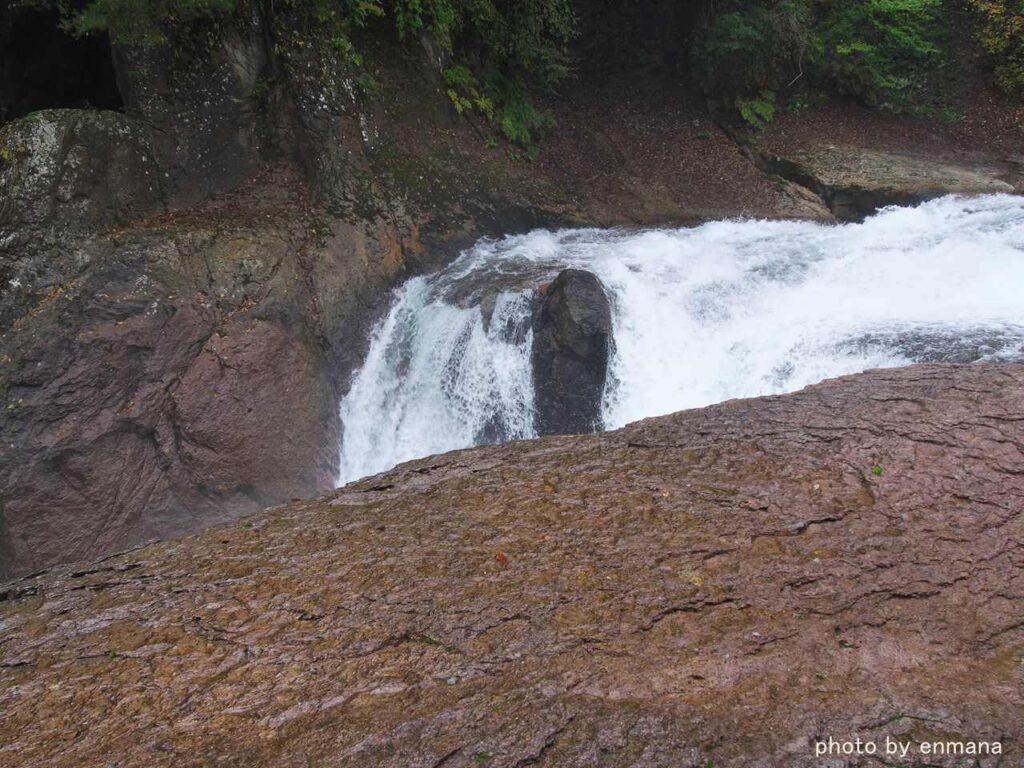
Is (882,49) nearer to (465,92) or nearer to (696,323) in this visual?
(465,92)

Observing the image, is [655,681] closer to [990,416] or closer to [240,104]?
[990,416]

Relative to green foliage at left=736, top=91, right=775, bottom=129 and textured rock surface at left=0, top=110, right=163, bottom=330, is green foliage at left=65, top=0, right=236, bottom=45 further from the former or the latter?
green foliage at left=736, top=91, right=775, bottom=129

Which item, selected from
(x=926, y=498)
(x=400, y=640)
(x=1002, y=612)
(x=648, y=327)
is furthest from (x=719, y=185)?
(x=400, y=640)

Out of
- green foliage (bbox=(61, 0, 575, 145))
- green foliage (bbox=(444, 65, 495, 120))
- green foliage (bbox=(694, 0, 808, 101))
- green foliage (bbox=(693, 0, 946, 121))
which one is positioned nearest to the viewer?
green foliage (bbox=(61, 0, 575, 145))

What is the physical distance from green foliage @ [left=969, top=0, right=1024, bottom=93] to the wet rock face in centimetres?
1111

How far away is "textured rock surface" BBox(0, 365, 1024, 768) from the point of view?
→ 2549 millimetres

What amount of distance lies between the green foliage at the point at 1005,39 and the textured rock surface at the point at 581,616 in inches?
480

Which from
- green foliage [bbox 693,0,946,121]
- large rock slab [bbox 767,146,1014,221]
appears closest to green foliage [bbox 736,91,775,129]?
green foliage [bbox 693,0,946,121]

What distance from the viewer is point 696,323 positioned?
8227 millimetres

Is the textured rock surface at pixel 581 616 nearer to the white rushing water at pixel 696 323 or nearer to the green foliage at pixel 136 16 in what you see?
the white rushing water at pixel 696 323

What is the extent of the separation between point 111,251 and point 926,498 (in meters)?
7.83

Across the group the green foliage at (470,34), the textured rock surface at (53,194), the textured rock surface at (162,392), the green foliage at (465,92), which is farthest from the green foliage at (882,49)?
the textured rock surface at (53,194)

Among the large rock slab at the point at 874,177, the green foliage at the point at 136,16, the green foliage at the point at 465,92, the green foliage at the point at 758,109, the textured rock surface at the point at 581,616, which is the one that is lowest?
the textured rock surface at the point at 581,616

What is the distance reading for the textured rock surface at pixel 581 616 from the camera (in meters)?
2.55
